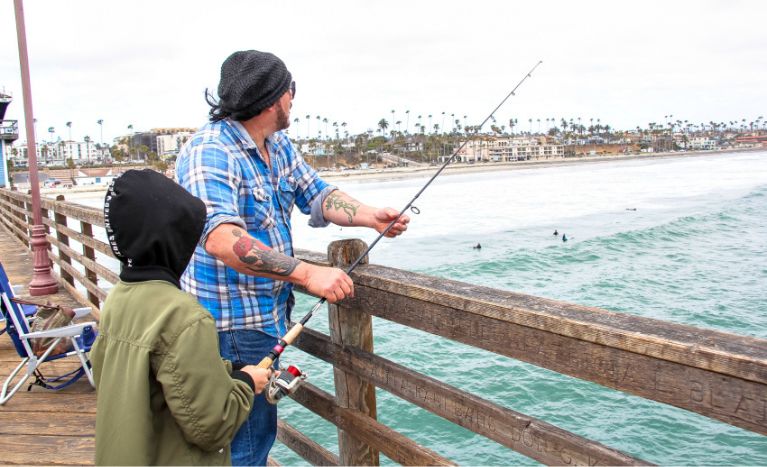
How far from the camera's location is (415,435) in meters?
9.80

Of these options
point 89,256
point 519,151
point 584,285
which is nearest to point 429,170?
point 519,151

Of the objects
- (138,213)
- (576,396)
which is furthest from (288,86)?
(576,396)

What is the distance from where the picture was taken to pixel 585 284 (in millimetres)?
21156

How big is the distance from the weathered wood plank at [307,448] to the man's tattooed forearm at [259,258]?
110cm

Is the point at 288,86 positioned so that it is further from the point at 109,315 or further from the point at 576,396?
the point at 576,396

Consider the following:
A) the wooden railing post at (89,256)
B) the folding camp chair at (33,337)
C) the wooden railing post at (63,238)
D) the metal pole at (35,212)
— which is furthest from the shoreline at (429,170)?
the folding camp chair at (33,337)

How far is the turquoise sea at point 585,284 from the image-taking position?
9.75 m

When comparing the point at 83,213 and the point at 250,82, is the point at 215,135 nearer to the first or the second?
the point at 250,82

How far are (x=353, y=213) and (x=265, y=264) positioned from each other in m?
0.76

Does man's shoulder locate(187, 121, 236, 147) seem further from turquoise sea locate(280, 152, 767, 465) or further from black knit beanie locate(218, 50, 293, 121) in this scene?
turquoise sea locate(280, 152, 767, 465)

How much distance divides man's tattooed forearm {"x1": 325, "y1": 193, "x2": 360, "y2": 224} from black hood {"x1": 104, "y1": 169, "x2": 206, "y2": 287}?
1076 millimetres

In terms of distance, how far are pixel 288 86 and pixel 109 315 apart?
3.59 feet

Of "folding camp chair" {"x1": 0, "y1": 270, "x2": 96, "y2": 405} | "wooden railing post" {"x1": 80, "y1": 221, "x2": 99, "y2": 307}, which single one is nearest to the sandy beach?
"wooden railing post" {"x1": 80, "y1": 221, "x2": 99, "y2": 307}

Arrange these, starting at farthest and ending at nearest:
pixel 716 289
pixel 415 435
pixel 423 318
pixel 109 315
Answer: pixel 716 289 → pixel 415 435 → pixel 423 318 → pixel 109 315
